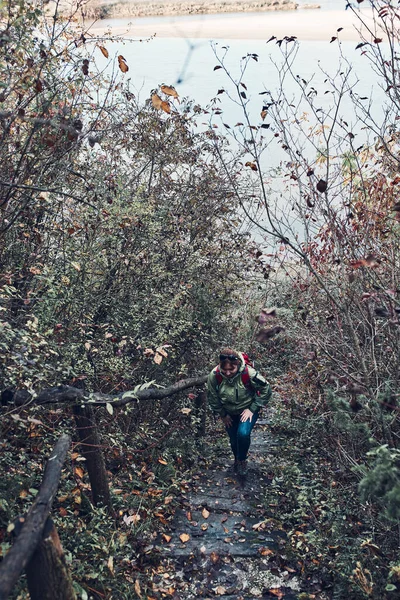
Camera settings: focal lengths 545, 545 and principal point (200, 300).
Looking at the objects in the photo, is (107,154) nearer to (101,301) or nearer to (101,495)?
(101,301)

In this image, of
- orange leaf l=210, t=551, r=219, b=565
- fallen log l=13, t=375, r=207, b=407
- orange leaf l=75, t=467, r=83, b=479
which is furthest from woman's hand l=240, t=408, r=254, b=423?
orange leaf l=75, t=467, r=83, b=479

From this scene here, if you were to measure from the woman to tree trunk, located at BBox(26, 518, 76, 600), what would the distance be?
11.7 ft

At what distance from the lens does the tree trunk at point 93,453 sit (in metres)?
5.05

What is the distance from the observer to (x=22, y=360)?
4703 millimetres

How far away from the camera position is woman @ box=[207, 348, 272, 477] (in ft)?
21.7

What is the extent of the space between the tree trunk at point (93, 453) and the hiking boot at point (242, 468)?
7.43 ft

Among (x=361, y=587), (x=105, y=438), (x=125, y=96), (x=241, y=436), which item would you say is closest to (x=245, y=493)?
(x=241, y=436)

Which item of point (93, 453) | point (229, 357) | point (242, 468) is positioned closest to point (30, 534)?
point (93, 453)

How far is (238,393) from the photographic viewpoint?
673 centimetres

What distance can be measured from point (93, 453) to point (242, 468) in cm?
261

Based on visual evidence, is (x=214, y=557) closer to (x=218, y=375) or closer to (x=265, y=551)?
(x=265, y=551)

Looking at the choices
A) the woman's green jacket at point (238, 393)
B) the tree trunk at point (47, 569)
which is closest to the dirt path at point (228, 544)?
the woman's green jacket at point (238, 393)

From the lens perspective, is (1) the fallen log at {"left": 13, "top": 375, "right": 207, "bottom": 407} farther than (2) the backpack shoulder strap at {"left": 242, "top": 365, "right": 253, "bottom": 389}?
No

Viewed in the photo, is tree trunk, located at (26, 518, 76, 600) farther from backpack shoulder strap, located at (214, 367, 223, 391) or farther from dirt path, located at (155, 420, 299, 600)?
backpack shoulder strap, located at (214, 367, 223, 391)
